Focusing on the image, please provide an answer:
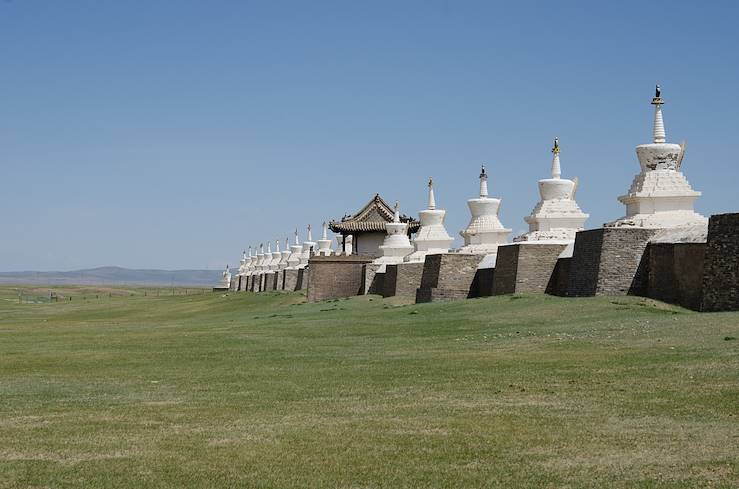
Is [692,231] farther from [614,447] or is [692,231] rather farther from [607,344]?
[614,447]

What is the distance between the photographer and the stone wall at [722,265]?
82.7 ft

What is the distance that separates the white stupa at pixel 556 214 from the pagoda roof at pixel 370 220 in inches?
1486

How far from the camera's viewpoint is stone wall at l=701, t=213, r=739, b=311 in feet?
82.7

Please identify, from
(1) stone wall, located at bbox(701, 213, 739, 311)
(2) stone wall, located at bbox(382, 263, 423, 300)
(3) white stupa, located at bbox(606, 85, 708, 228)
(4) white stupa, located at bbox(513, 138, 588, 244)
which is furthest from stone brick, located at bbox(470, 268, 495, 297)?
(1) stone wall, located at bbox(701, 213, 739, 311)

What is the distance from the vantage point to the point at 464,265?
43.3 metres

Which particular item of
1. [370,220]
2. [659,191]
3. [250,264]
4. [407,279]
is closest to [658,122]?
[659,191]

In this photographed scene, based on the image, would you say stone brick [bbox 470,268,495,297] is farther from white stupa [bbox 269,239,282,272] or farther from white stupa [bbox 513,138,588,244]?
white stupa [bbox 269,239,282,272]

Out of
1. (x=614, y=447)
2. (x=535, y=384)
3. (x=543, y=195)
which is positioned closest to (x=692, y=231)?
(x=543, y=195)

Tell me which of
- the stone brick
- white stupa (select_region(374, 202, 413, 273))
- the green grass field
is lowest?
the green grass field

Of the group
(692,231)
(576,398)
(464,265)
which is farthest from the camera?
(464,265)

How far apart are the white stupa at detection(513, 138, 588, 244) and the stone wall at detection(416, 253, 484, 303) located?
5.55 meters

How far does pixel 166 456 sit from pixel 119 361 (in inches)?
427

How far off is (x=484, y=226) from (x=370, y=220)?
3238 centimetres

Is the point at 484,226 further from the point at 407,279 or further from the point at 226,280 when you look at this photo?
the point at 226,280
